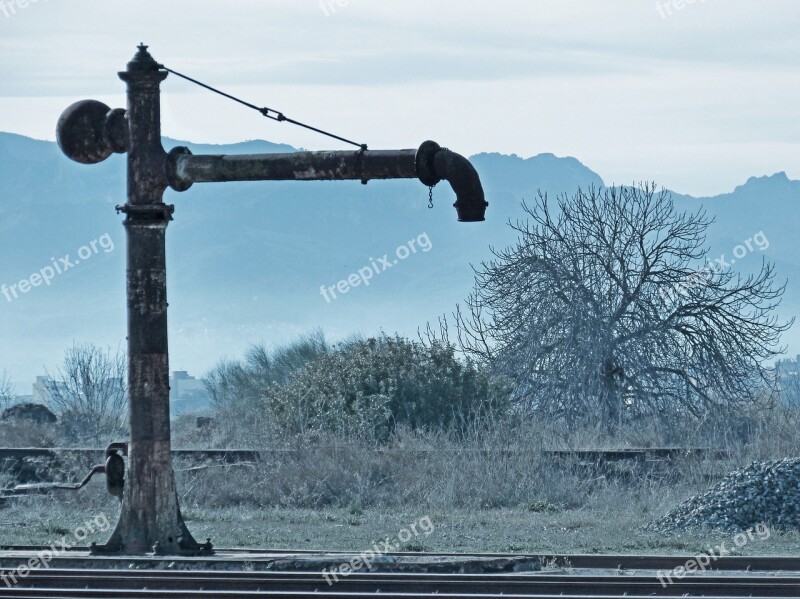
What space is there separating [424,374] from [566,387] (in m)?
4.24

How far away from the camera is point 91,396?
40031 millimetres

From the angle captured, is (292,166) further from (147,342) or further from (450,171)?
(147,342)

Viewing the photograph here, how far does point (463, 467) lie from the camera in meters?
20.7

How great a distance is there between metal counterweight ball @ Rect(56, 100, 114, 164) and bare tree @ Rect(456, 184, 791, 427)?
15.1m

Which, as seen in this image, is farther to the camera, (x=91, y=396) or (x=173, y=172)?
(x=91, y=396)

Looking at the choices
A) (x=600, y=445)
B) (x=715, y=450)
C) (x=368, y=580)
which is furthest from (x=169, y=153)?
(x=600, y=445)

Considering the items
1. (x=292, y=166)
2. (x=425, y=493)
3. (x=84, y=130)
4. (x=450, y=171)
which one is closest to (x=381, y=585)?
(x=450, y=171)

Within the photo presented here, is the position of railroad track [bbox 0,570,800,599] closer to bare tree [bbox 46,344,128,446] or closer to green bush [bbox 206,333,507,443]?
green bush [bbox 206,333,507,443]

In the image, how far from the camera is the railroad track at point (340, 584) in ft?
35.0

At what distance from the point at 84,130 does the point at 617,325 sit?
17.6m

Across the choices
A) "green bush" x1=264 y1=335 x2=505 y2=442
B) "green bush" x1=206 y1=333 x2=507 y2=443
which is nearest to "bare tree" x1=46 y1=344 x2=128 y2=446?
"green bush" x1=206 y1=333 x2=507 y2=443

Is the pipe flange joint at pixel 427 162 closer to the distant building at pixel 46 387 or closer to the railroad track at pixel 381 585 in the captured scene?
the railroad track at pixel 381 585

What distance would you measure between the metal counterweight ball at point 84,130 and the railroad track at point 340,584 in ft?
15.0

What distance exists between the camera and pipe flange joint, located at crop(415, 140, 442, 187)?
1318cm
